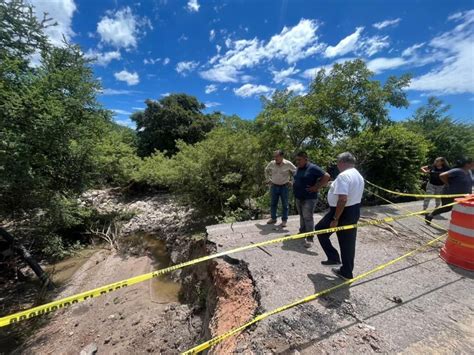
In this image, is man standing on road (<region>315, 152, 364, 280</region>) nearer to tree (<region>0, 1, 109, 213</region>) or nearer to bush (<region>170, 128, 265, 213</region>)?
bush (<region>170, 128, 265, 213</region>)

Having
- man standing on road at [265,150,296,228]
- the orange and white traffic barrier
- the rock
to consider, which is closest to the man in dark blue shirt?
man standing on road at [265,150,296,228]

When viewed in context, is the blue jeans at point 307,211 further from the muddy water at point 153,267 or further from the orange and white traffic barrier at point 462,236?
the muddy water at point 153,267

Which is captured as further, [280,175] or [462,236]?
[280,175]

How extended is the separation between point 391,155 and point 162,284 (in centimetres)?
875

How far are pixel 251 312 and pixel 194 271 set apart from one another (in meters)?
2.94

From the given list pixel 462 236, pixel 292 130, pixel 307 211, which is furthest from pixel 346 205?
pixel 292 130

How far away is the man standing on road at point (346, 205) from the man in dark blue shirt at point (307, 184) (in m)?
0.83

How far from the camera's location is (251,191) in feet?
26.0

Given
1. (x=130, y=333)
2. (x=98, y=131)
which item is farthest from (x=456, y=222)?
(x=98, y=131)

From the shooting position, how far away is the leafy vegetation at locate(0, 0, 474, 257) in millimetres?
5359

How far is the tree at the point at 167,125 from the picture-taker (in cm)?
2127

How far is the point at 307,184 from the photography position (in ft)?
12.9

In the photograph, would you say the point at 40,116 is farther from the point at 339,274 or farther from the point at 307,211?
the point at 339,274

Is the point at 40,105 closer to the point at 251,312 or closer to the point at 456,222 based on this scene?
the point at 251,312
